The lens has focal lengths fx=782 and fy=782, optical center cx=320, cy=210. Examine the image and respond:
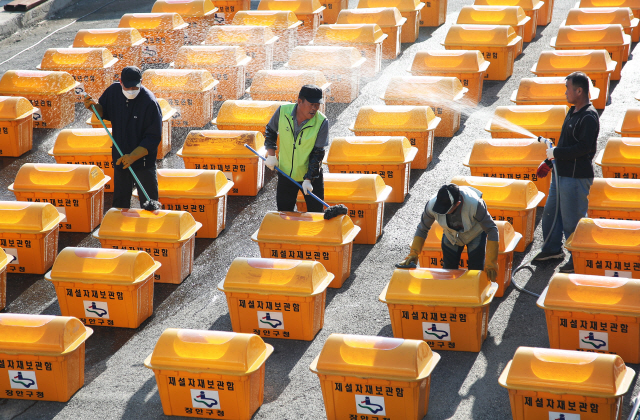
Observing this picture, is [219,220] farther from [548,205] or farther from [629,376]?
[629,376]

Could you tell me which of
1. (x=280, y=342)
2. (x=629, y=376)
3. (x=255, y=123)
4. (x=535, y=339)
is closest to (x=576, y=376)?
(x=629, y=376)

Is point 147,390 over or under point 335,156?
under

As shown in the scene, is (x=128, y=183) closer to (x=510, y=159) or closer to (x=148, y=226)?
(x=148, y=226)

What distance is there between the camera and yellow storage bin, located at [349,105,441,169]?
9.98m

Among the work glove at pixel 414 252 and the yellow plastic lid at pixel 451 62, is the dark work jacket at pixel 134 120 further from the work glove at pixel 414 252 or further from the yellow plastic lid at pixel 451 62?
the yellow plastic lid at pixel 451 62

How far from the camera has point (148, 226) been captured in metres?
7.98

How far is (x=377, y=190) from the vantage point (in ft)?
27.9

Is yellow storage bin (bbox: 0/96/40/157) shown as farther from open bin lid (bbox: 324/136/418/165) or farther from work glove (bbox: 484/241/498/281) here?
work glove (bbox: 484/241/498/281)

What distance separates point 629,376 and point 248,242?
4.77m

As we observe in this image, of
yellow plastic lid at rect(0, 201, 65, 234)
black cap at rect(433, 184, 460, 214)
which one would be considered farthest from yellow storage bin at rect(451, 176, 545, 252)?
yellow plastic lid at rect(0, 201, 65, 234)

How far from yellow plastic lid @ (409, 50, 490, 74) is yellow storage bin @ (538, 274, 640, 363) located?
5996 millimetres

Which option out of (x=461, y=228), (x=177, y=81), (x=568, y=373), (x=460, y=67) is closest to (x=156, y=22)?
(x=177, y=81)

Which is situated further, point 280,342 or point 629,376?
point 280,342

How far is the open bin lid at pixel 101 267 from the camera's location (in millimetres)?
7168
